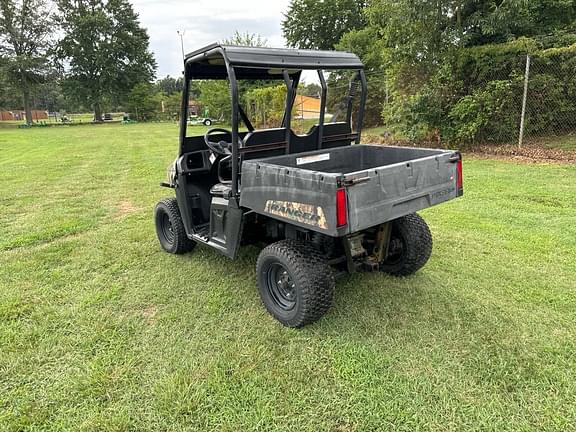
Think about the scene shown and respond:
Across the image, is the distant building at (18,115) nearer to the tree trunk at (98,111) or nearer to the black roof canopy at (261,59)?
the tree trunk at (98,111)

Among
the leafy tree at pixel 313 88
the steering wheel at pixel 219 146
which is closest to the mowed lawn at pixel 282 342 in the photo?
the steering wheel at pixel 219 146

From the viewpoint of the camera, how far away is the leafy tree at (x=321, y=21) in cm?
2330

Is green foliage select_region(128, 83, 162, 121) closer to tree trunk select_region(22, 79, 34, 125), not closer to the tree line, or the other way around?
tree trunk select_region(22, 79, 34, 125)

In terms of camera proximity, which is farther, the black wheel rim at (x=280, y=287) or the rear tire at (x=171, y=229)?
the rear tire at (x=171, y=229)

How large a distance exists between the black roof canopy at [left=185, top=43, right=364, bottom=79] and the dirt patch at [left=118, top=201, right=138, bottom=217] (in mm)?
2609

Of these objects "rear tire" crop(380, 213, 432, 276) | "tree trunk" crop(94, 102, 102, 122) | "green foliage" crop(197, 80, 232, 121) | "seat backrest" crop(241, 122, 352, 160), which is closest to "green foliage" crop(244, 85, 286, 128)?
"green foliage" crop(197, 80, 232, 121)

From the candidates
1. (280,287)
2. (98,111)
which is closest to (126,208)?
(280,287)

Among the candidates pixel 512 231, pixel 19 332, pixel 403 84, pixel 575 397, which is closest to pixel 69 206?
pixel 19 332

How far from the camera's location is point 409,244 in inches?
125

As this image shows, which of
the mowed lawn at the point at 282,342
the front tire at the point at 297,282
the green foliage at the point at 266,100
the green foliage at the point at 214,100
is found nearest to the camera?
the mowed lawn at the point at 282,342

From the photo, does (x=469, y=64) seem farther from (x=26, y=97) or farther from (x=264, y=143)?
(x=26, y=97)

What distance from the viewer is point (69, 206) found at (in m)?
5.87

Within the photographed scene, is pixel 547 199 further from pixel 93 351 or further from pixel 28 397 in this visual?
pixel 28 397

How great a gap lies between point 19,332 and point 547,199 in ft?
18.7
